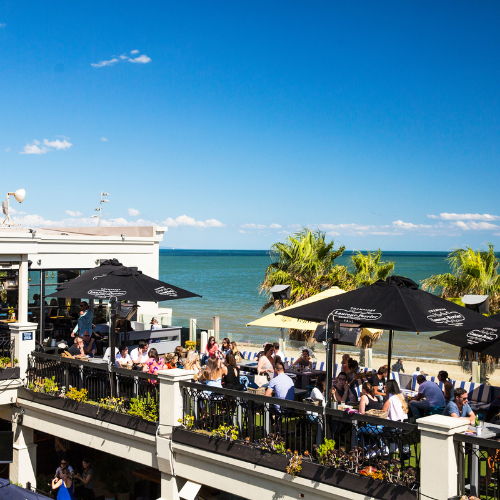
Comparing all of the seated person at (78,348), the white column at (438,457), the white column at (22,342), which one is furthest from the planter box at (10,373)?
the white column at (438,457)

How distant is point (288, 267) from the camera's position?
23562 millimetres

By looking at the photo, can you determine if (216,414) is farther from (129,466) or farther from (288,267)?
(288,267)

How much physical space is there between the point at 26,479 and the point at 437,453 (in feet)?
36.9

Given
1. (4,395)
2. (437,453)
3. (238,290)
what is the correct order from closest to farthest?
(437,453) → (4,395) → (238,290)

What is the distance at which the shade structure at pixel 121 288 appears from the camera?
42.3 feet

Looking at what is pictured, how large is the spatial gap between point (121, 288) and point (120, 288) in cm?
2

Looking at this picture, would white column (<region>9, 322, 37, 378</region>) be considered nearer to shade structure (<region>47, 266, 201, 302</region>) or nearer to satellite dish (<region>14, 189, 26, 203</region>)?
shade structure (<region>47, 266, 201, 302</region>)

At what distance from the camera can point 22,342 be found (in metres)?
13.8

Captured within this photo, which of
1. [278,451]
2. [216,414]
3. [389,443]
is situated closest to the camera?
[389,443]

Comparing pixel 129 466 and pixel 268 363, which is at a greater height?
pixel 268 363

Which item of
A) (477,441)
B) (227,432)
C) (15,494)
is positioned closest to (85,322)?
(15,494)

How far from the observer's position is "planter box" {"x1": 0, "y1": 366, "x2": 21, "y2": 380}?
13.5 metres

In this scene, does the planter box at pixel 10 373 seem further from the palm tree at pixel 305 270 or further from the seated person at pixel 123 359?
the palm tree at pixel 305 270

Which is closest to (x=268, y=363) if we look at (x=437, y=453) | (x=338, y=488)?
(x=338, y=488)
